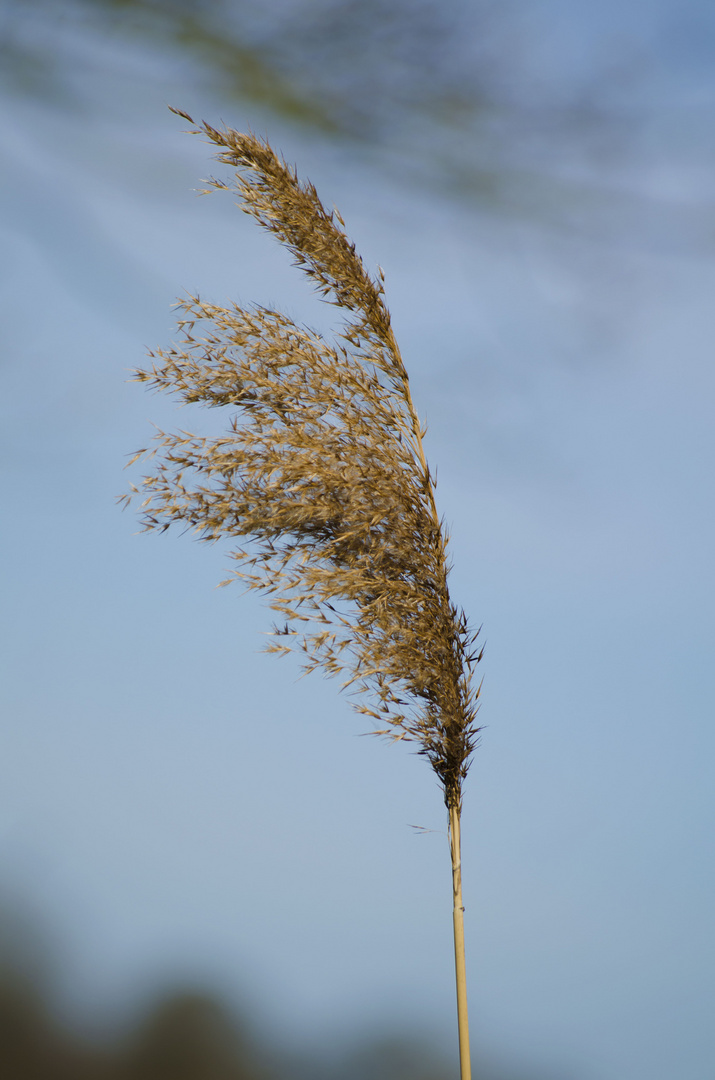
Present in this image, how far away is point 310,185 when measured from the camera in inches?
107

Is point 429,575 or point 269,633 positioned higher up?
point 429,575

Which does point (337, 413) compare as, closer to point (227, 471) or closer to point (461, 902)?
point (227, 471)

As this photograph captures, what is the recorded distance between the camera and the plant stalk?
2301 millimetres

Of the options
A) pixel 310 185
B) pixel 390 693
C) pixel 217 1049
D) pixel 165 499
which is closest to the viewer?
pixel 390 693

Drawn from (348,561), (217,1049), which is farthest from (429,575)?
(217,1049)

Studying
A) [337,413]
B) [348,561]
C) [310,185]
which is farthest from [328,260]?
[348,561]

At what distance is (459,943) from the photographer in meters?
2.34

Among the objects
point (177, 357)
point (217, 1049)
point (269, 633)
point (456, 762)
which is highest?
point (177, 357)

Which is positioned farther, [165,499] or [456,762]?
[165,499]

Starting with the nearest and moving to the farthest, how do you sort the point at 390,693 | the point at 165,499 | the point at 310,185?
the point at 390,693 < the point at 165,499 < the point at 310,185

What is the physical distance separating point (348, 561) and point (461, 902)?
93 centimetres

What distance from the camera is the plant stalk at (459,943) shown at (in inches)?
90.6

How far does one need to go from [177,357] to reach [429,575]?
0.94 meters

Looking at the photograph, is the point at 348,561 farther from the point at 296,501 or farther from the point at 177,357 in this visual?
the point at 177,357
